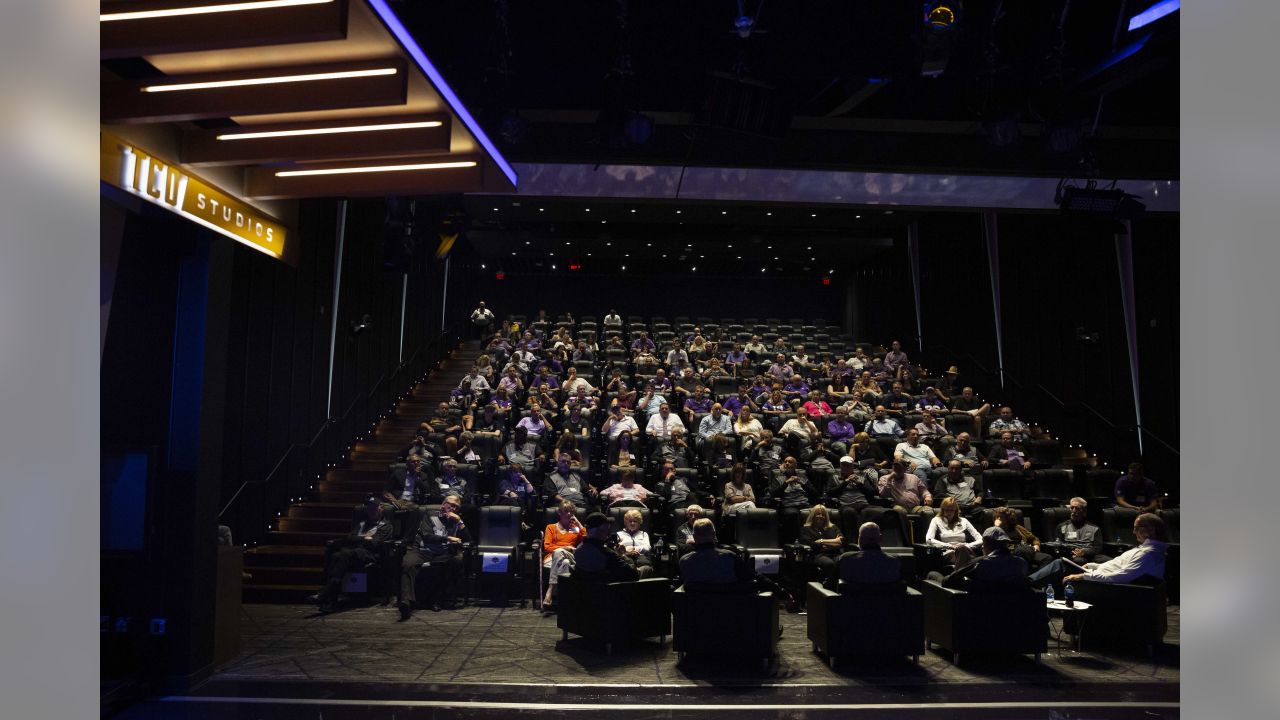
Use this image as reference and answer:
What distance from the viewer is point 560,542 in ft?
27.7

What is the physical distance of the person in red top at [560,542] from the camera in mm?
8156

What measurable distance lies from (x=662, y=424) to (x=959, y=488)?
11.6ft

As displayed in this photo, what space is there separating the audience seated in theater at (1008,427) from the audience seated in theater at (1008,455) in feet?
1.19

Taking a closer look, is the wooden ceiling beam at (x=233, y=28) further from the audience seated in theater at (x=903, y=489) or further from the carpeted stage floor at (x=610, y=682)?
the audience seated in theater at (x=903, y=489)

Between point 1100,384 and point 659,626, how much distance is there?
882 cm

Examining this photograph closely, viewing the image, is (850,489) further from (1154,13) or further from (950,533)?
(1154,13)

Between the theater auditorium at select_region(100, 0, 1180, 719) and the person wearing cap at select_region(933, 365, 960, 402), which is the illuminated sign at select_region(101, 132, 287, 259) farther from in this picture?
the person wearing cap at select_region(933, 365, 960, 402)

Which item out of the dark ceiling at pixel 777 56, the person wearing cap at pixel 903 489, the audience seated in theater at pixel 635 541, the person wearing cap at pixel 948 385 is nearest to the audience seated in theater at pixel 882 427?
the person wearing cap at pixel 903 489

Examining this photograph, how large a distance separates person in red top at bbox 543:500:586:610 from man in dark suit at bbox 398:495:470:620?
83 cm

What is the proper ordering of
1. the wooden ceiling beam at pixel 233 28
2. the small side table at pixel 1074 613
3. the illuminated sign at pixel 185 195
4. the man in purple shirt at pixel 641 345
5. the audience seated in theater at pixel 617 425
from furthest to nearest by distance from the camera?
1. the man in purple shirt at pixel 641 345
2. the audience seated in theater at pixel 617 425
3. the small side table at pixel 1074 613
4. the illuminated sign at pixel 185 195
5. the wooden ceiling beam at pixel 233 28

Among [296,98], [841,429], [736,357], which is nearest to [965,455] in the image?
[841,429]
